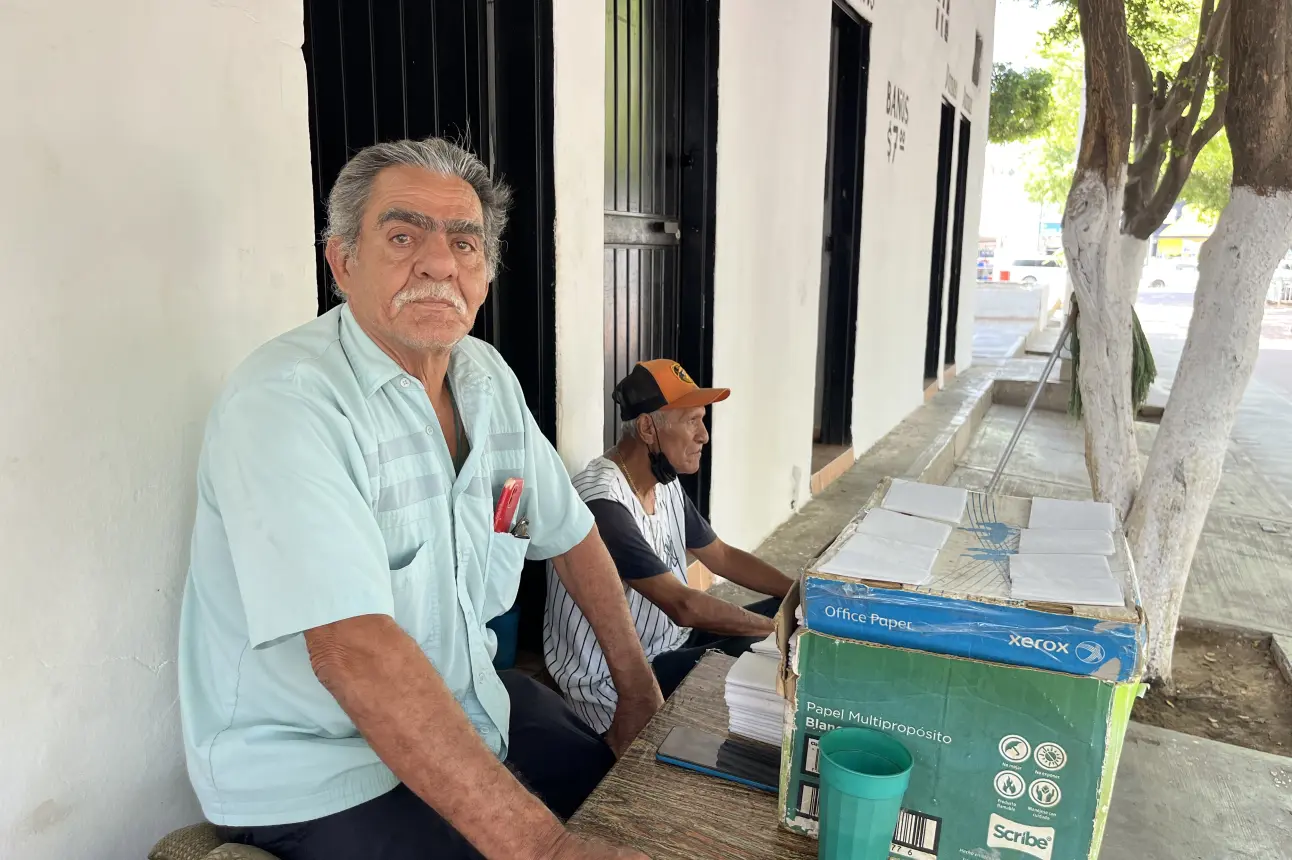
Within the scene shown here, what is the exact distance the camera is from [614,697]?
7.03ft

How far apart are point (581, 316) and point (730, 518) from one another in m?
1.63

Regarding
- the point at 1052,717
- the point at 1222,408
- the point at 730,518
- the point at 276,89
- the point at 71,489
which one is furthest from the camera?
the point at 730,518

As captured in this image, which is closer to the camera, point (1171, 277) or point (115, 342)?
point (115, 342)

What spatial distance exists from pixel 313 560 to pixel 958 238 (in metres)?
10.2

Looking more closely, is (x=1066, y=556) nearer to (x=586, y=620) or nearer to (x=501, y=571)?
(x=501, y=571)

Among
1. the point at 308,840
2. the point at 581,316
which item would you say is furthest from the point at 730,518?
the point at 308,840

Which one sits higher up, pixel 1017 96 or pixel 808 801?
pixel 1017 96

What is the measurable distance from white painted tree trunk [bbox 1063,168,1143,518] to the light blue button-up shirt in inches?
110

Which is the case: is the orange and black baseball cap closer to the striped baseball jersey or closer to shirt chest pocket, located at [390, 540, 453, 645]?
the striped baseball jersey

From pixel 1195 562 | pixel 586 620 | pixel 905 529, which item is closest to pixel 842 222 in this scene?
pixel 1195 562

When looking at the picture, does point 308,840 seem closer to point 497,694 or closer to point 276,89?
point 497,694

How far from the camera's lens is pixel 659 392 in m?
2.36

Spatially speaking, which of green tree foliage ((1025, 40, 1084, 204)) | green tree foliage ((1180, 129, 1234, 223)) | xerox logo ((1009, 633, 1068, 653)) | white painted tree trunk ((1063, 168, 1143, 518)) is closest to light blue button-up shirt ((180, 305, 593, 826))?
xerox logo ((1009, 633, 1068, 653))

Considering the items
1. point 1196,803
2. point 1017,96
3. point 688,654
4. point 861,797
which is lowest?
point 1196,803
